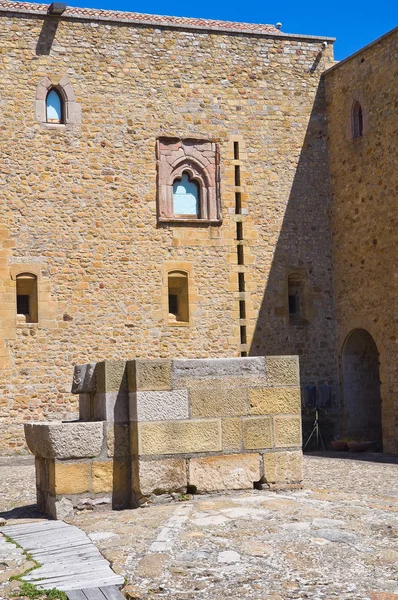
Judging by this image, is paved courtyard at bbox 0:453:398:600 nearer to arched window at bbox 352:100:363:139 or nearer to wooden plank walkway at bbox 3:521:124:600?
wooden plank walkway at bbox 3:521:124:600

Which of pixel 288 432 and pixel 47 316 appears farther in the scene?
pixel 47 316

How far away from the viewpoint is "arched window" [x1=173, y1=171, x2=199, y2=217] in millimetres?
16797

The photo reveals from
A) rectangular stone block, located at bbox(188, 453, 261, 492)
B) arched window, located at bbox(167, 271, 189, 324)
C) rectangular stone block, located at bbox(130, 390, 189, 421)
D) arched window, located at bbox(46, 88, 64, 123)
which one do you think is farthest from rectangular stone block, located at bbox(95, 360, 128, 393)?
arched window, located at bbox(46, 88, 64, 123)

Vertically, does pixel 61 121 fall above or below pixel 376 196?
above

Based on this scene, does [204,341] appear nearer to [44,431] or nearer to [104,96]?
[104,96]

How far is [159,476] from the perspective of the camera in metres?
7.48

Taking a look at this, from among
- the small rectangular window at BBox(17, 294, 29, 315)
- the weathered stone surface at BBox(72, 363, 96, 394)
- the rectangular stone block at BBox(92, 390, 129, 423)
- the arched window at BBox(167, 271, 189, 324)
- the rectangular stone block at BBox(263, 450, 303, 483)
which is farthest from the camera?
the arched window at BBox(167, 271, 189, 324)

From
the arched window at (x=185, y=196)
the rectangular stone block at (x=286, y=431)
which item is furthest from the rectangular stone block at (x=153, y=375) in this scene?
the arched window at (x=185, y=196)

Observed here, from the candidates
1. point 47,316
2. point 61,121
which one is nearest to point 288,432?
point 47,316

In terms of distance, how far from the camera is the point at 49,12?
52.5 feet

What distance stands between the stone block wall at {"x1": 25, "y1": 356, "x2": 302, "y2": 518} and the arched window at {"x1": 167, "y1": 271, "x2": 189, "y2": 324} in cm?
853

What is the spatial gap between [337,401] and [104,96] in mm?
7034

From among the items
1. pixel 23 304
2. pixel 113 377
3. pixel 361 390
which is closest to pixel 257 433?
pixel 113 377

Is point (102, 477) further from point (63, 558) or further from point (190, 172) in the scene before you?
point (190, 172)
